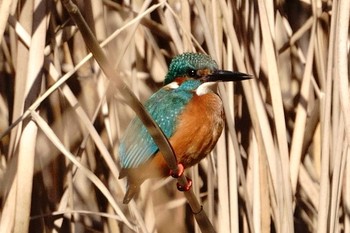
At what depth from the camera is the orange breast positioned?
79.0 inches

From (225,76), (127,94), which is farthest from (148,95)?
(127,94)

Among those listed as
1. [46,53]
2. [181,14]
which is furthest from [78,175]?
[181,14]

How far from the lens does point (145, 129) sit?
206 centimetres

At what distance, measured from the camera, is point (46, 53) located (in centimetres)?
200

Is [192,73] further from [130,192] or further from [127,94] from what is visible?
[127,94]

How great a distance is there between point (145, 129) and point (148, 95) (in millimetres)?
251

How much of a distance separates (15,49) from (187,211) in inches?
28.7

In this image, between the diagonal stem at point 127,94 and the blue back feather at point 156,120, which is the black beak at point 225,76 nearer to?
the blue back feather at point 156,120

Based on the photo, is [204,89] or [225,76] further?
[204,89]

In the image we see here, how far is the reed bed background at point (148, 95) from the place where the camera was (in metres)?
1.88

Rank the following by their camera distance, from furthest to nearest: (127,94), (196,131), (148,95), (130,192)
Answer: (148,95) < (196,131) < (130,192) < (127,94)

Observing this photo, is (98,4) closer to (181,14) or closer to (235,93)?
(181,14)

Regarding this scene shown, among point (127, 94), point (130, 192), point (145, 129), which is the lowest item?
point (130, 192)

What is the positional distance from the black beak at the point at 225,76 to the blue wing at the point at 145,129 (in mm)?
112
